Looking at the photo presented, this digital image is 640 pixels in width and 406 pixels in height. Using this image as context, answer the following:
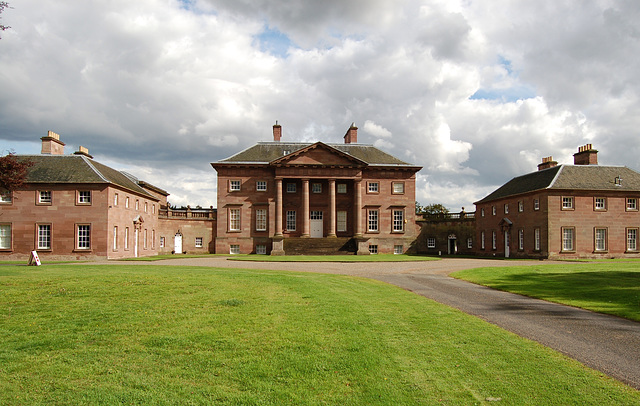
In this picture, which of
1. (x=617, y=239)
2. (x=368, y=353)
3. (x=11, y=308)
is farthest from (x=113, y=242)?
(x=617, y=239)

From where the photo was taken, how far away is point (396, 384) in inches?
240

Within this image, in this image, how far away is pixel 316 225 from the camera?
172ft

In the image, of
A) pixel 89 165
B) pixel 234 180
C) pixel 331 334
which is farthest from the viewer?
pixel 234 180

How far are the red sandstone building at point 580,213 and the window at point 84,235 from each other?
39.8 m

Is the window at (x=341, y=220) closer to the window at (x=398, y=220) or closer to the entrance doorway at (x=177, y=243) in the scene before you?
the window at (x=398, y=220)

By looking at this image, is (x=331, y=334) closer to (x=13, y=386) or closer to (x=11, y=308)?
(x=13, y=386)

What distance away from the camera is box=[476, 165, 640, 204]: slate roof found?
42.4 m

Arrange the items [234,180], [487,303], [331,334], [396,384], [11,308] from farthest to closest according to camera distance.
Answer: [234,180], [487,303], [11,308], [331,334], [396,384]

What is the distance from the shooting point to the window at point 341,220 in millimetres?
52344

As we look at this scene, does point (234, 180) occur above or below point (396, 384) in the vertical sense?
above

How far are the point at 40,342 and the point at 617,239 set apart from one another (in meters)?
48.0

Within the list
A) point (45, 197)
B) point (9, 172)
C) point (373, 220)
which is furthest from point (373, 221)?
point (9, 172)

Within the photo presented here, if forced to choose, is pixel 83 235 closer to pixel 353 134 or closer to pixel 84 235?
pixel 84 235

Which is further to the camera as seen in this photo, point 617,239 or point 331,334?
point 617,239
